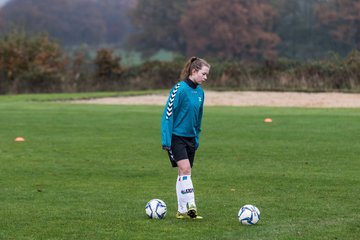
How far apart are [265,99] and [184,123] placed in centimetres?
3096

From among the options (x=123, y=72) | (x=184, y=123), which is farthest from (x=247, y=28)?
(x=184, y=123)

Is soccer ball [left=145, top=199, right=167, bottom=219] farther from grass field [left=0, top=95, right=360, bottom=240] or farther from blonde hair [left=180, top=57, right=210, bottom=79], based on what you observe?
blonde hair [left=180, top=57, right=210, bottom=79]

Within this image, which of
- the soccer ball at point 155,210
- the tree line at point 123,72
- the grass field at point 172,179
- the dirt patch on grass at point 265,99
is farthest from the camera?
the tree line at point 123,72

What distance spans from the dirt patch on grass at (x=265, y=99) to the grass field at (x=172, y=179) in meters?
10.2

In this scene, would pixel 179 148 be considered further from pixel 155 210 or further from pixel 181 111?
pixel 155 210

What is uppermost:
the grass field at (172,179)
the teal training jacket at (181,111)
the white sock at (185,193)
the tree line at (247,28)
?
the tree line at (247,28)

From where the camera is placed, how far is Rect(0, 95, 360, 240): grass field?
9.84 metres

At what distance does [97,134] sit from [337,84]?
87.2 feet

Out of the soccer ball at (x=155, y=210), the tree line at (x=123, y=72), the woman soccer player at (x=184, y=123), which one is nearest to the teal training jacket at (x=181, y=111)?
the woman soccer player at (x=184, y=123)

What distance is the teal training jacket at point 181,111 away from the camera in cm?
1041

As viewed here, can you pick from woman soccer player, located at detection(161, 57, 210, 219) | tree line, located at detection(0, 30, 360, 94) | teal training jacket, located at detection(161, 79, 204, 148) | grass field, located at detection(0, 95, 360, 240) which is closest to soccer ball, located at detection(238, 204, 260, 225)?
grass field, located at detection(0, 95, 360, 240)

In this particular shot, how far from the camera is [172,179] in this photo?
14.4 meters

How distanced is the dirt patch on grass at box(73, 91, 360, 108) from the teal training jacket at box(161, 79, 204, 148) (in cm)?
2573

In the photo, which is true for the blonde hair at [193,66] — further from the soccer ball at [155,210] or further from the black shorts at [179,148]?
the soccer ball at [155,210]
